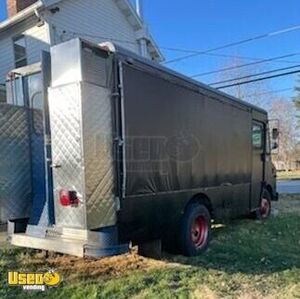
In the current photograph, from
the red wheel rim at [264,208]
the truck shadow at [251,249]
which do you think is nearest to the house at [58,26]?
the red wheel rim at [264,208]

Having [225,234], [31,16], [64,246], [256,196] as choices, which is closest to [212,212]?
[225,234]

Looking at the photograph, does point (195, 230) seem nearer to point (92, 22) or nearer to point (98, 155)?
point (98, 155)

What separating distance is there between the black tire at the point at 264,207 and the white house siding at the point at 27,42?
9.46 metres

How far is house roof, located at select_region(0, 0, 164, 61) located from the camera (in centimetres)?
1528

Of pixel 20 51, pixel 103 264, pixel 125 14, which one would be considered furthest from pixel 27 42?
pixel 103 264

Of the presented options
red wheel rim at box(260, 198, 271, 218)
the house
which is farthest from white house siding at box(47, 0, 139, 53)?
red wheel rim at box(260, 198, 271, 218)

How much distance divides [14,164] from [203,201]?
10.9ft

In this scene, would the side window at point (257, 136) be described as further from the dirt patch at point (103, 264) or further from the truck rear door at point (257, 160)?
the dirt patch at point (103, 264)

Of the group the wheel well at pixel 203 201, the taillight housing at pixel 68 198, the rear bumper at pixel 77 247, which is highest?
the taillight housing at pixel 68 198

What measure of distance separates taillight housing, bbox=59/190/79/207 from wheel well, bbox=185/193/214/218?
2350 millimetres

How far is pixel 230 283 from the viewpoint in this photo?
5703mm

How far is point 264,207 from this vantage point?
36.2 ft

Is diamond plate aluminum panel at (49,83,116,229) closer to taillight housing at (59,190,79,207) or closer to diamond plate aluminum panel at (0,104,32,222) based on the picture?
taillight housing at (59,190,79,207)

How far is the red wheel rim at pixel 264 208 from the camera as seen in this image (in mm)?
10824
